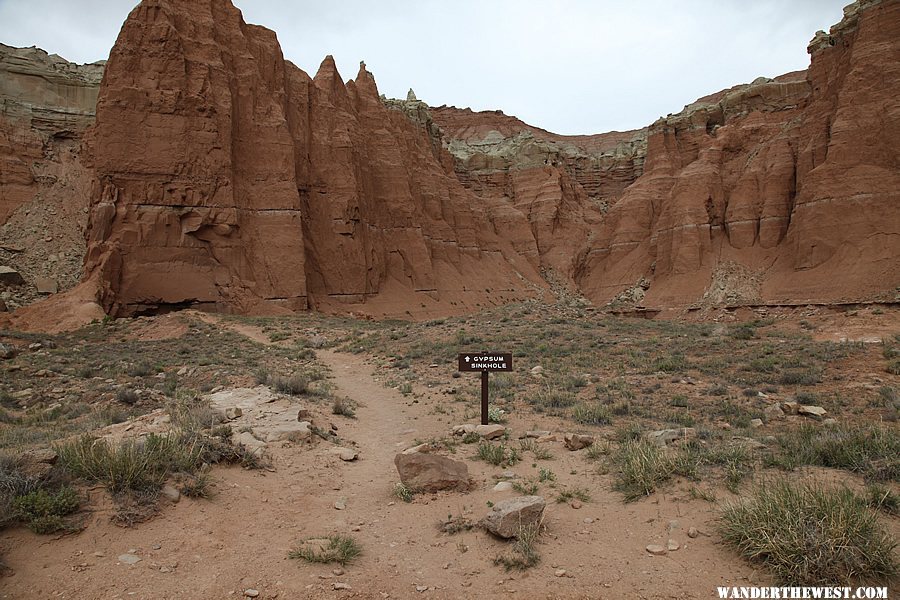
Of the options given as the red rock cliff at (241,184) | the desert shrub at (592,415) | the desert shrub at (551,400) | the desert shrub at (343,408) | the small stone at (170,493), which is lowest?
the desert shrub at (343,408)

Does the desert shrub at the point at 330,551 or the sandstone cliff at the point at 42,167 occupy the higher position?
the sandstone cliff at the point at 42,167

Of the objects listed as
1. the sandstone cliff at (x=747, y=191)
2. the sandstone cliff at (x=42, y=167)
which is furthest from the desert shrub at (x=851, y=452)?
the sandstone cliff at (x=42, y=167)

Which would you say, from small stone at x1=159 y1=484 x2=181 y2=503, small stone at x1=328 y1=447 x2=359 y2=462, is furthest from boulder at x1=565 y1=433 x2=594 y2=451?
small stone at x1=159 y1=484 x2=181 y2=503

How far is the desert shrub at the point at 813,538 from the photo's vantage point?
3426 millimetres

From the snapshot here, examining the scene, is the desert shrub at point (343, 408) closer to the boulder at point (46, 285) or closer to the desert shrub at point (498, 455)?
the desert shrub at point (498, 455)

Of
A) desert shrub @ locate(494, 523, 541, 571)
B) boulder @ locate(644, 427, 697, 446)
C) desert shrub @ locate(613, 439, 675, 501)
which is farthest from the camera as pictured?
boulder @ locate(644, 427, 697, 446)

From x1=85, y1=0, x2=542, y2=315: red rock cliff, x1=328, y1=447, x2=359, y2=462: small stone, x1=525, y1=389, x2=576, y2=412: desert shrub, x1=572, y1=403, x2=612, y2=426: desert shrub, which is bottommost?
x1=525, y1=389, x2=576, y2=412: desert shrub

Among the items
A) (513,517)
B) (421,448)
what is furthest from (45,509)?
(421,448)

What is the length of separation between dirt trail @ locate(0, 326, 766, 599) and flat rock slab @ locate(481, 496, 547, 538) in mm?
123

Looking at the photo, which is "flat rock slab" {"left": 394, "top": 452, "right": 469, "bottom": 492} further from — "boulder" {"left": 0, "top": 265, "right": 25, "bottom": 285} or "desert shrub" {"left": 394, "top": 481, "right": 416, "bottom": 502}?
"boulder" {"left": 0, "top": 265, "right": 25, "bottom": 285}

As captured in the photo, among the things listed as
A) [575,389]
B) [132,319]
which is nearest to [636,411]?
[575,389]

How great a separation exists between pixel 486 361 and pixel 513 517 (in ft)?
15.2

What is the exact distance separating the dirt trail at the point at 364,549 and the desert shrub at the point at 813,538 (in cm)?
23

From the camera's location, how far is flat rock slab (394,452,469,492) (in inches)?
228
